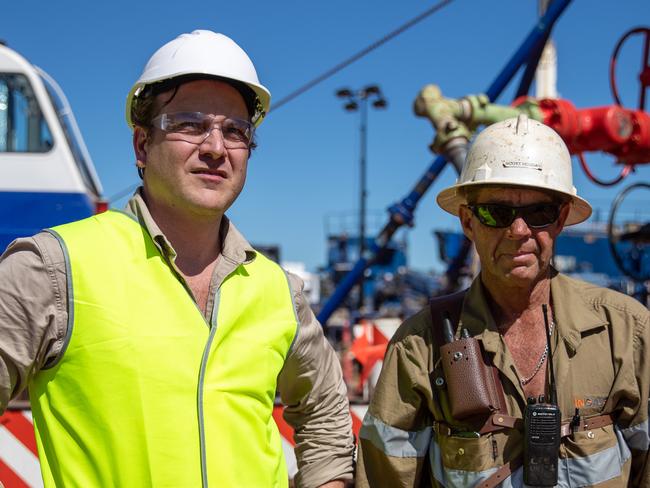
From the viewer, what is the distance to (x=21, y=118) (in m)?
7.18

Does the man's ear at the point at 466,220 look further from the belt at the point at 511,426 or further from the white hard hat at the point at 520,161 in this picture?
the belt at the point at 511,426

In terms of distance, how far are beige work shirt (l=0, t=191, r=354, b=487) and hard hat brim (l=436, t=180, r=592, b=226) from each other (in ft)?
2.42

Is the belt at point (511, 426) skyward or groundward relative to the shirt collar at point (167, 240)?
groundward

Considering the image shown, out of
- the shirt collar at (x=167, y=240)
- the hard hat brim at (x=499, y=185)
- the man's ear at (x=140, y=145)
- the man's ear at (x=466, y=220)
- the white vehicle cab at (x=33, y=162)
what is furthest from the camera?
the white vehicle cab at (x=33, y=162)

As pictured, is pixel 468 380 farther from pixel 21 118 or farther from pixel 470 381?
pixel 21 118

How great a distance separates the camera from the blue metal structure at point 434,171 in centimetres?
821

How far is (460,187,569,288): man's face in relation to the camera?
257cm

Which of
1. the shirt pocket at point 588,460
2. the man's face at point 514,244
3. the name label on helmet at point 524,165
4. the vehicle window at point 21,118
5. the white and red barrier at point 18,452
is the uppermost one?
the vehicle window at point 21,118

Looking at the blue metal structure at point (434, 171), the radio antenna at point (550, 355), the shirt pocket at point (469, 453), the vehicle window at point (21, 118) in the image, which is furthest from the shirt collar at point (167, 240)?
the blue metal structure at point (434, 171)

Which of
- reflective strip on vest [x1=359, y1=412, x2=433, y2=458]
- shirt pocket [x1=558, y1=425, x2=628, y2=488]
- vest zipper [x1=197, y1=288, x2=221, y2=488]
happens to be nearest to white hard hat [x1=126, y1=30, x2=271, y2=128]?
vest zipper [x1=197, y1=288, x2=221, y2=488]

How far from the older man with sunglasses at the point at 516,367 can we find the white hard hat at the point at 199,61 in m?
0.93

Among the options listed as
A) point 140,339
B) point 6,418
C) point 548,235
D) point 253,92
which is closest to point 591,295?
point 548,235

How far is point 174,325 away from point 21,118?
583 centimetres

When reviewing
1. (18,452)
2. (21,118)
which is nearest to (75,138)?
(21,118)
